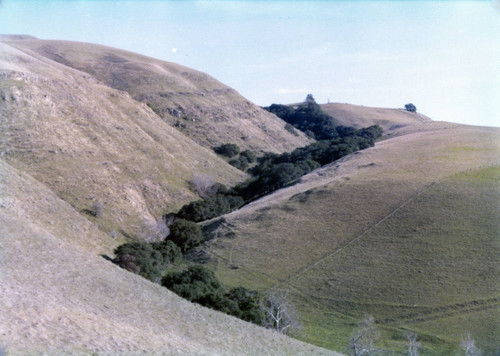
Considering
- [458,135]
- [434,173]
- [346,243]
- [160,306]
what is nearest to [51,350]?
[160,306]

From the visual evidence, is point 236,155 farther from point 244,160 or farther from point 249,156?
point 249,156

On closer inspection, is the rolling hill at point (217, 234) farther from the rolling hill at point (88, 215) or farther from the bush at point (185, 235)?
the bush at point (185, 235)

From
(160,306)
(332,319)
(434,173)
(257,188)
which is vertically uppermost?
(434,173)

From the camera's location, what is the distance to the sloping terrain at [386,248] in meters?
31.8

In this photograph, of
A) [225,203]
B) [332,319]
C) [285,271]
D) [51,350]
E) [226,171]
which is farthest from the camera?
[226,171]

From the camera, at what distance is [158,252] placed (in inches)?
1713

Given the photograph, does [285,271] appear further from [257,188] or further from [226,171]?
[226,171]

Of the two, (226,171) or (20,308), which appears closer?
(20,308)

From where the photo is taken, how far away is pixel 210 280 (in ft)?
114

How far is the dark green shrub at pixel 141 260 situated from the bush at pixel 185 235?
8.78m

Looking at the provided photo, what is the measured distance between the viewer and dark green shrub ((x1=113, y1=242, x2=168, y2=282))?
38.0m

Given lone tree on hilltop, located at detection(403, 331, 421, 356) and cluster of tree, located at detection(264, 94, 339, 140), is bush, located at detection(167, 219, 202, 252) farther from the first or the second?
cluster of tree, located at detection(264, 94, 339, 140)

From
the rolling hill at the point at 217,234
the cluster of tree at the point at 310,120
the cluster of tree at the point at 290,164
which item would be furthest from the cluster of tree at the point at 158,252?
the cluster of tree at the point at 310,120

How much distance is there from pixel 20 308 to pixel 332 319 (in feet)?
79.6
